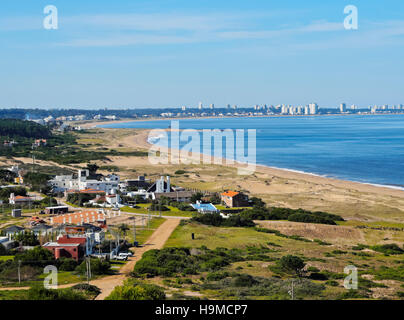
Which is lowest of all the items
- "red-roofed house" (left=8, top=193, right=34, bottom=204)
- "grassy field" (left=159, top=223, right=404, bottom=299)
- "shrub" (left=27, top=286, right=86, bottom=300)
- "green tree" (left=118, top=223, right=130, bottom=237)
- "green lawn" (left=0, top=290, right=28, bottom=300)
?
"grassy field" (left=159, top=223, right=404, bottom=299)

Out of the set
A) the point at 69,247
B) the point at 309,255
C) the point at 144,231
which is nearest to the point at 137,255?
the point at 69,247

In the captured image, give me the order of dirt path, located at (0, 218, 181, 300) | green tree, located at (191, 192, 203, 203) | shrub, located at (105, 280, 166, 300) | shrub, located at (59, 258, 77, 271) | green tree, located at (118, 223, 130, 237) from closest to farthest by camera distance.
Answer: shrub, located at (105, 280, 166, 300), dirt path, located at (0, 218, 181, 300), shrub, located at (59, 258, 77, 271), green tree, located at (118, 223, 130, 237), green tree, located at (191, 192, 203, 203)

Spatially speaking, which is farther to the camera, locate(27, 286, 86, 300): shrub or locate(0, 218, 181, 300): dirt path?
locate(0, 218, 181, 300): dirt path

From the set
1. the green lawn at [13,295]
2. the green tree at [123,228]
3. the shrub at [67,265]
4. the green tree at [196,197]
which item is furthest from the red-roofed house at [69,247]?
the green tree at [196,197]

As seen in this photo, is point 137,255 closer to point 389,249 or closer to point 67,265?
point 67,265

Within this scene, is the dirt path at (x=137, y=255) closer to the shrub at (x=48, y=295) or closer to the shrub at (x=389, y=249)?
the shrub at (x=48, y=295)

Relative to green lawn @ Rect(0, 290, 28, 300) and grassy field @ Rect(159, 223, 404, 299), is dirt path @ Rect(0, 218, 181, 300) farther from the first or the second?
green lawn @ Rect(0, 290, 28, 300)

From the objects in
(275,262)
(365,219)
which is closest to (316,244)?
(275,262)

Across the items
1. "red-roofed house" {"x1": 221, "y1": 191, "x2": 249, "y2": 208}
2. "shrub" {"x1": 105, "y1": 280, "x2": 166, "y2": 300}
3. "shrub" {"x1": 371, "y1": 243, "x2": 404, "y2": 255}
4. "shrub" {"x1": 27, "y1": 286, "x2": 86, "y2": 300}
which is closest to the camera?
"shrub" {"x1": 105, "y1": 280, "x2": 166, "y2": 300}

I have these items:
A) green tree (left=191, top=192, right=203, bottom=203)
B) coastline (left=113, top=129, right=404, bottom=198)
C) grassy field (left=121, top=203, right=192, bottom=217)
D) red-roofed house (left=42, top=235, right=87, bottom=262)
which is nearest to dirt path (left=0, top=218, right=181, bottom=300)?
grassy field (left=121, top=203, right=192, bottom=217)
